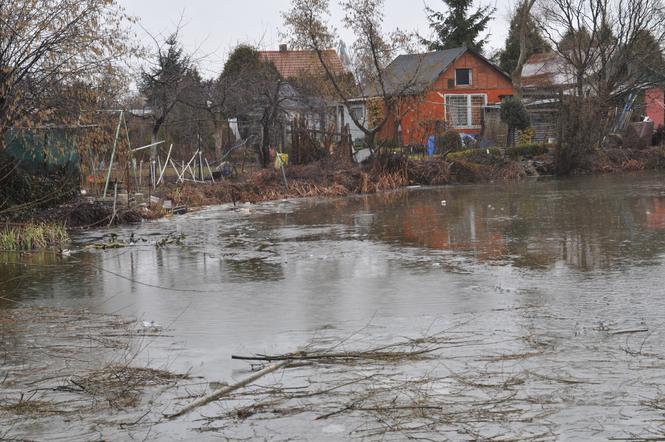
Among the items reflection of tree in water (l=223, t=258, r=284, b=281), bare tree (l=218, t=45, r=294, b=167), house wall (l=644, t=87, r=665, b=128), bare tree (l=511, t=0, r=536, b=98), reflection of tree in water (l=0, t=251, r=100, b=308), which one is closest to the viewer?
reflection of tree in water (l=0, t=251, r=100, b=308)

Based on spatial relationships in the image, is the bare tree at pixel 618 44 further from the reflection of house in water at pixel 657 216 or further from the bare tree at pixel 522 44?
the reflection of house in water at pixel 657 216

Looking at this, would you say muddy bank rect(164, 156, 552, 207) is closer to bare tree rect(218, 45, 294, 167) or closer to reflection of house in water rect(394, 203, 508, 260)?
bare tree rect(218, 45, 294, 167)

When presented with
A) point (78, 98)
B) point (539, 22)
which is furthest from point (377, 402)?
point (539, 22)

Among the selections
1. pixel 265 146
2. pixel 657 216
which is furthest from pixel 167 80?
pixel 657 216

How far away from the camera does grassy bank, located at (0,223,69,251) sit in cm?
1391

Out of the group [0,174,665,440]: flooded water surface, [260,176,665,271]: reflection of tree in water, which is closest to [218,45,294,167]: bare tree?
[260,176,665,271]: reflection of tree in water

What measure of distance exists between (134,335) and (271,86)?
2573cm

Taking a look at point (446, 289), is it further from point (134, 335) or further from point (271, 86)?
point (271, 86)

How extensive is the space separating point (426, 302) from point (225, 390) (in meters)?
3.56

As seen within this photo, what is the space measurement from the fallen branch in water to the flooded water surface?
0.37ft

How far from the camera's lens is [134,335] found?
Answer: 7973 millimetres

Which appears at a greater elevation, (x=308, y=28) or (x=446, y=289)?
(x=308, y=28)

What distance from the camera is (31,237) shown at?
558 inches

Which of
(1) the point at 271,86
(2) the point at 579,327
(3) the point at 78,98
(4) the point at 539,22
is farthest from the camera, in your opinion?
(4) the point at 539,22
